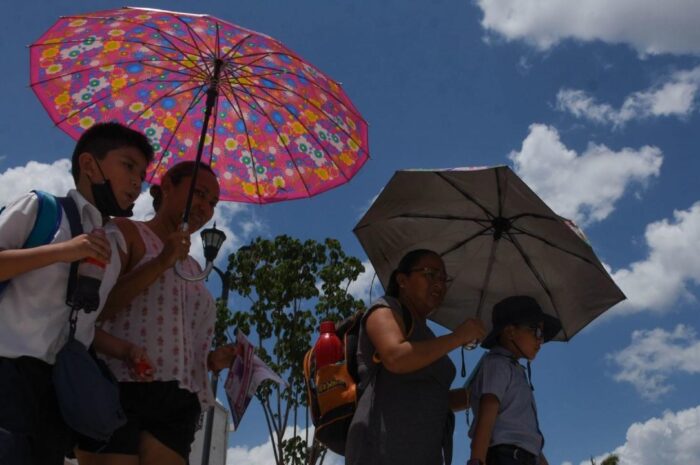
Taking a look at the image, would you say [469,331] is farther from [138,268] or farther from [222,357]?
[138,268]

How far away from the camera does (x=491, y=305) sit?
502 centimetres

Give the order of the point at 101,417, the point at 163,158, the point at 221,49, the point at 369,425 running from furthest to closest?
the point at 163,158
the point at 221,49
the point at 369,425
the point at 101,417

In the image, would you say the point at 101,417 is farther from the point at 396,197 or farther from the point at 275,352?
the point at 275,352

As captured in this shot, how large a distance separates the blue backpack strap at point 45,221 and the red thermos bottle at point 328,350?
62.7 inches

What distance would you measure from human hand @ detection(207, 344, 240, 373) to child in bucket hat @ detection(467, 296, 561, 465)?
4.25 feet

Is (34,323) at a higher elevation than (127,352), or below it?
below

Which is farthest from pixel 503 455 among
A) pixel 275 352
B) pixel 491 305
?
pixel 275 352

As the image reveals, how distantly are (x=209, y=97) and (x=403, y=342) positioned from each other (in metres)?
1.85

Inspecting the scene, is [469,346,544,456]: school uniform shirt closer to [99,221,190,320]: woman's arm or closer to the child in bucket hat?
the child in bucket hat

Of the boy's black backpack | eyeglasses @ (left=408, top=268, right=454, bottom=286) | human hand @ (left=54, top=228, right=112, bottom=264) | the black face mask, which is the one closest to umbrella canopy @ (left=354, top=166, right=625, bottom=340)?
eyeglasses @ (left=408, top=268, right=454, bottom=286)

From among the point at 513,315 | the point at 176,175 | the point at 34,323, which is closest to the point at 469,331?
the point at 513,315

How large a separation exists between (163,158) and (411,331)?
192 centimetres

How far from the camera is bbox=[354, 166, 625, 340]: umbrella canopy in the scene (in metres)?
4.62

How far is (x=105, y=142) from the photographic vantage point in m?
3.07
